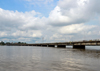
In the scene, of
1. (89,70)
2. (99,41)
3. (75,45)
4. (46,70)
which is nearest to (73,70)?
(89,70)

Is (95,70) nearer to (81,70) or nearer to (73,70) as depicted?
(81,70)

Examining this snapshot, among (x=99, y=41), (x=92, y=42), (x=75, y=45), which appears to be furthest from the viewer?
(x=75, y=45)

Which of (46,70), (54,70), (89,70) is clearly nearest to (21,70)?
(46,70)

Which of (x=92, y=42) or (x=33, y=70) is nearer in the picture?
(x=33, y=70)

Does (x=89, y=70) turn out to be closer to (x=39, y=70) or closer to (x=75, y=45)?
(x=39, y=70)

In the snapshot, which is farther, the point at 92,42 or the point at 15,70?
the point at 92,42

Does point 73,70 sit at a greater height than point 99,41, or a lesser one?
lesser

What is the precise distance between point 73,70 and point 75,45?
3506 inches

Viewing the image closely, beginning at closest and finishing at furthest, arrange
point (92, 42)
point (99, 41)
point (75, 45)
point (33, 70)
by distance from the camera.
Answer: point (33, 70) → point (99, 41) → point (92, 42) → point (75, 45)

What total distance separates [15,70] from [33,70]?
250cm

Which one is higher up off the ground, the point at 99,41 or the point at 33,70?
the point at 99,41

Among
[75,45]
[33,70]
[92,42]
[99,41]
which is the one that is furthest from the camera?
[75,45]

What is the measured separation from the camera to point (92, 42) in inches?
3083

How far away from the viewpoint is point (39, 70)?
14969 millimetres
